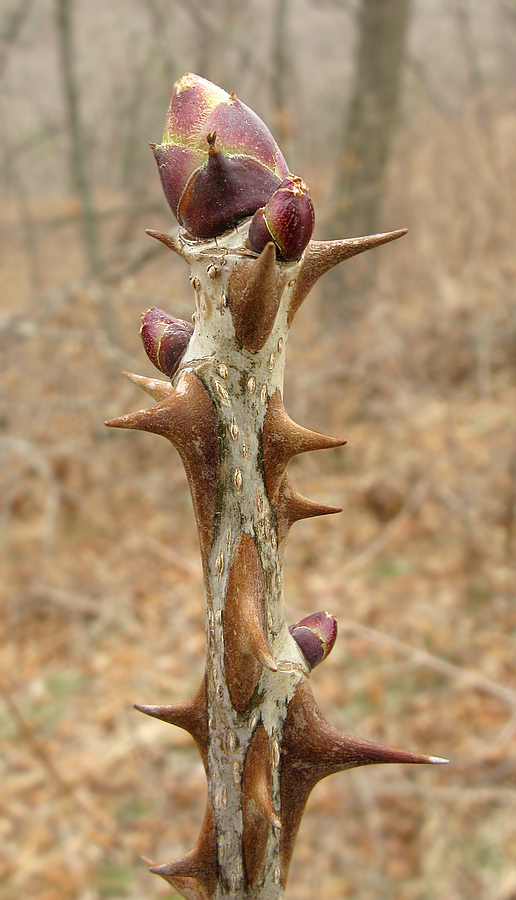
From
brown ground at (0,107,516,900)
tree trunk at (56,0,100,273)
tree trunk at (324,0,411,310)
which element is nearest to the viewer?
brown ground at (0,107,516,900)

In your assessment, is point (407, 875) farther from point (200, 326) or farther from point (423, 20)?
point (423, 20)

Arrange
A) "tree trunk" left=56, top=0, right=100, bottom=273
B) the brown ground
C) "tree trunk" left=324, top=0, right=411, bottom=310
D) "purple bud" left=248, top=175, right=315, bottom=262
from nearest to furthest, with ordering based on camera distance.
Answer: "purple bud" left=248, top=175, right=315, bottom=262, the brown ground, "tree trunk" left=324, top=0, right=411, bottom=310, "tree trunk" left=56, top=0, right=100, bottom=273

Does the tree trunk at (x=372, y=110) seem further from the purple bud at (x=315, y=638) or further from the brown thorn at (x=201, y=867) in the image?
the brown thorn at (x=201, y=867)

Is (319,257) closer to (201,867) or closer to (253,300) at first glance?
(253,300)

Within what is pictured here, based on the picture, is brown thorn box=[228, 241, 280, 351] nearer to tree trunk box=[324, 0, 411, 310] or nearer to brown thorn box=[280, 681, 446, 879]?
brown thorn box=[280, 681, 446, 879]

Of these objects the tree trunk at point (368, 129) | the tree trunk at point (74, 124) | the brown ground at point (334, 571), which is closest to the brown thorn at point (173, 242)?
the brown ground at point (334, 571)

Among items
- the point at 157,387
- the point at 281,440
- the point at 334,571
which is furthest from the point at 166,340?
the point at 334,571

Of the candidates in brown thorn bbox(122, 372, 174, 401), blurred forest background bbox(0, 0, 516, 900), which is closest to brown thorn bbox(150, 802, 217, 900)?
brown thorn bbox(122, 372, 174, 401)
